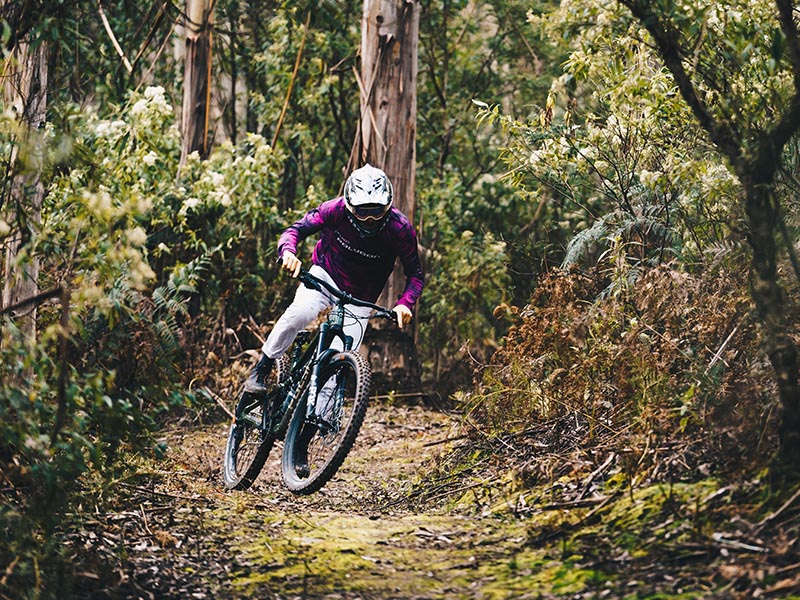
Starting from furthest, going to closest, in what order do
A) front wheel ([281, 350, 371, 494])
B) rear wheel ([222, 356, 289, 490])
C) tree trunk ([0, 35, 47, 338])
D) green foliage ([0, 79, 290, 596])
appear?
rear wheel ([222, 356, 289, 490]) → front wheel ([281, 350, 371, 494]) → tree trunk ([0, 35, 47, 338]) → green foliage ([0, 79, 290, 596])

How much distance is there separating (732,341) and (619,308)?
103cm

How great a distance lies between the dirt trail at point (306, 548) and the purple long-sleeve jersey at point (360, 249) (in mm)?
1606

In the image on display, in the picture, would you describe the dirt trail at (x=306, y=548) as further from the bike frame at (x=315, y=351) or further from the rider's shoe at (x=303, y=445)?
the bike frame at (x=315, y=351)

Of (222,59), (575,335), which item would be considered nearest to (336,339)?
(575,335)

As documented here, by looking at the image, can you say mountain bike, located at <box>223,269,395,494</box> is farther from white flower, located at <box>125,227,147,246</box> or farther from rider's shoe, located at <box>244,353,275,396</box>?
white flower, located at <box>125,227,147,246</box>

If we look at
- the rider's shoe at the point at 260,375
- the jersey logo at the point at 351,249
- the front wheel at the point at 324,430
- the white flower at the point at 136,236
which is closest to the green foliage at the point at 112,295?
the white flower at the point at 136,236

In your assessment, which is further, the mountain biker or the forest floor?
the mountain biker

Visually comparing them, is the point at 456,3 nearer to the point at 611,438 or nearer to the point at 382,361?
the point at 382,361

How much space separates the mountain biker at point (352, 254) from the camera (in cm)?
759

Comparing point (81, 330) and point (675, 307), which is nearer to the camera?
point (81, 330)

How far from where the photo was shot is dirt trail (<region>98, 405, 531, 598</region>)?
509 centimetres

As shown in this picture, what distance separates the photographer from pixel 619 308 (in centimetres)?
729

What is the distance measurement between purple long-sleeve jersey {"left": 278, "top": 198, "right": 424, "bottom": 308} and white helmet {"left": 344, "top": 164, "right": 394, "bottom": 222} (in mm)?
207

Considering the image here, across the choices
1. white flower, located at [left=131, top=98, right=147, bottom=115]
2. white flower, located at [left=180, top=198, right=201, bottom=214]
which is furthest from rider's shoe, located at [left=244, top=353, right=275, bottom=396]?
white flower, located at [left=131, top=98, right=147, bottom=115]
